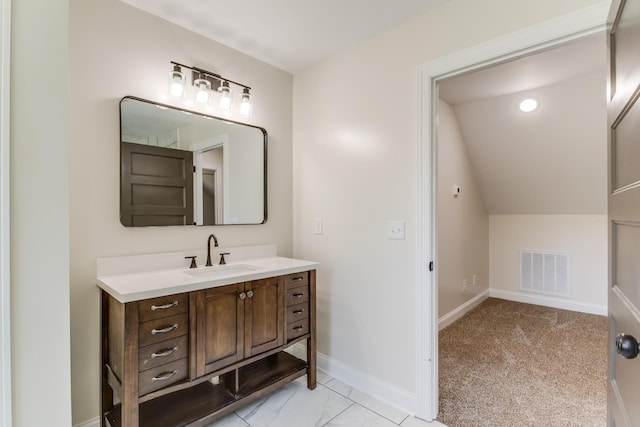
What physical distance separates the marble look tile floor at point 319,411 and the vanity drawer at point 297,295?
620mm

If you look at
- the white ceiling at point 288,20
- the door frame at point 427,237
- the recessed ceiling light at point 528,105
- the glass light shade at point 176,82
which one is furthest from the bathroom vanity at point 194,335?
the recessed ceiling light at point 528,105

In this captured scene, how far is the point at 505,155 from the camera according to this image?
11.4 ft

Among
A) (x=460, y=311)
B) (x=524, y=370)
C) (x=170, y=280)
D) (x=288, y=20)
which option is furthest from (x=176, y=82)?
(x=460, y=311)

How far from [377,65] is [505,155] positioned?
87.9 inches

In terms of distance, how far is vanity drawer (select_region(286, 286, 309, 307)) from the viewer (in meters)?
1.97

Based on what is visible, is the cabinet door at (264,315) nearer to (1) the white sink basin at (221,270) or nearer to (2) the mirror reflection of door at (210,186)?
(1) the white sink basin at (221,270)

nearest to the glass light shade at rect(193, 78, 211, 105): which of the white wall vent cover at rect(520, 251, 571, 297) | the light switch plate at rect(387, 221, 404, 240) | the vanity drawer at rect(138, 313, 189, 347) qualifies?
the vanity drawer at rect(138, 313, 189, 347)

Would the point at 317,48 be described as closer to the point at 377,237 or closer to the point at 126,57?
the point at 126,57

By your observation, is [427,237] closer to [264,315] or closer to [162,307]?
[264,315]

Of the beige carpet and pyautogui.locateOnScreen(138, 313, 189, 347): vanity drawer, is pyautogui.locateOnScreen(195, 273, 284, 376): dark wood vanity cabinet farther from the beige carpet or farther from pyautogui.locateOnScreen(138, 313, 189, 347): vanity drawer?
the beige carpet

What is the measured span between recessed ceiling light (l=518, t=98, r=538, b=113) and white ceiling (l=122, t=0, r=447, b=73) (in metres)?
1.80

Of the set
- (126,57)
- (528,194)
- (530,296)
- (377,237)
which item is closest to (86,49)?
(126,57)

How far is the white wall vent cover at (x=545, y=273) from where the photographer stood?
3764mm

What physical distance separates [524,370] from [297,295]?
6.12ft
